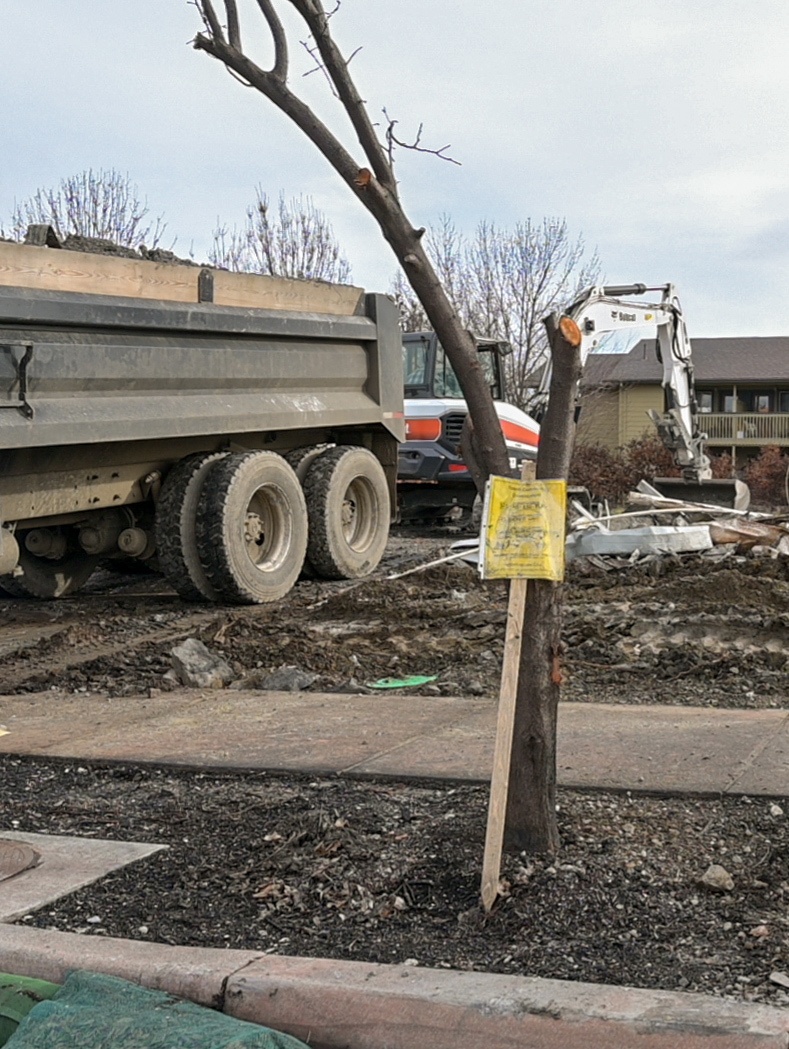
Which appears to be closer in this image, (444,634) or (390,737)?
(390,737)

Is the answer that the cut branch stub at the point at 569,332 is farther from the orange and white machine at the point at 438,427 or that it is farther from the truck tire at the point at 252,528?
the orange and white machine at the point at 438,427

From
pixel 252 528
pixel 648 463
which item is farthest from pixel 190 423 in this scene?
pixel 648 463

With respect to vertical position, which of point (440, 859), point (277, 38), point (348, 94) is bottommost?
point (440, 859)

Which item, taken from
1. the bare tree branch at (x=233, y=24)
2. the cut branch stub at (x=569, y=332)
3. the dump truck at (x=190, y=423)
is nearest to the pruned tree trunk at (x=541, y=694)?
the cut branch stub at (x=569, y=332)

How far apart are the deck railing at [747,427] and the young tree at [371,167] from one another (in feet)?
140

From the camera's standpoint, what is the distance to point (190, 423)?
10.2m

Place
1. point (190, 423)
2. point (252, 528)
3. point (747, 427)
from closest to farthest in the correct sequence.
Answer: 1. point (190, 423)
2. point (252, 528)
3. point (747, 427)

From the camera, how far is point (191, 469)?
10.5 m

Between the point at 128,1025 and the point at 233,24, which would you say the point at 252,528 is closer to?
the point at 233,24

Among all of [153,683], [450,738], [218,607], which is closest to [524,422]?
[218,607]

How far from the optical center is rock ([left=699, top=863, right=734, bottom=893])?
3979 mm

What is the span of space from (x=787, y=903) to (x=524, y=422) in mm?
15187

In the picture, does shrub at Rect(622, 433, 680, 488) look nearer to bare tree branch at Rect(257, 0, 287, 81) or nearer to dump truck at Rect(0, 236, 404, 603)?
dump truck at Rect(0, 236, 404, 603)

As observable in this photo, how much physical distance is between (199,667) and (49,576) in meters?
4.37
